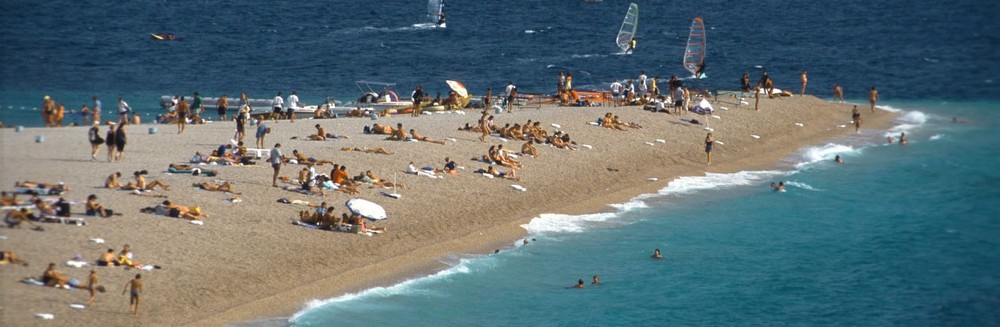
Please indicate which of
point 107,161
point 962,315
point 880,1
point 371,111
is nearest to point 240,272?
point 107,161

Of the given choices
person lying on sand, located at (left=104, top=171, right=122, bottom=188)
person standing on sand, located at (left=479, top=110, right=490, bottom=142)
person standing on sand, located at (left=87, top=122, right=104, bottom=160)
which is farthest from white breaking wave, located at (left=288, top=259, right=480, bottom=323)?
person standing on sand, located at (left=479, top=110, right=490, bottom=142)

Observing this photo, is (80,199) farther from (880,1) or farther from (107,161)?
(880,1)

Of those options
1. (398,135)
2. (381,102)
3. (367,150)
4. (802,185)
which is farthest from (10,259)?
(381,102)

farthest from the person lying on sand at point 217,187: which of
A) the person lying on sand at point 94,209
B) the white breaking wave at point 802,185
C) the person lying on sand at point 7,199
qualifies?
the white breaking wave at point 802,185

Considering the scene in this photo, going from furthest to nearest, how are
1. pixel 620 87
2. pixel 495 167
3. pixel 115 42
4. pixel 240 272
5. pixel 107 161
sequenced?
pixel 115 42, pixel 620 87, pixel 495 167, pixel 107 161, pixel 240 272

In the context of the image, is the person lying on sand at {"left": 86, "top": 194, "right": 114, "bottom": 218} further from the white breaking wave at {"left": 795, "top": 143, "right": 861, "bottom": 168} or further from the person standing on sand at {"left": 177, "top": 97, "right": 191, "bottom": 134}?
the white breaking wave at {"left": 795, "top": 143, "right": 861, "bottom": 168}
